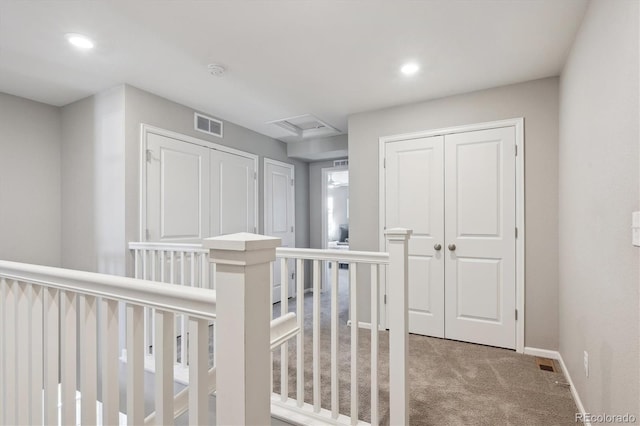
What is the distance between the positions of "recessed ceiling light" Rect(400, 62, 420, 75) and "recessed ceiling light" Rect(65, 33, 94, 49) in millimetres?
2257

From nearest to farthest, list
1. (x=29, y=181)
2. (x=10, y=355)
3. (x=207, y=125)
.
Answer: (x=10, y=355), (x=29, y=181), (x=207, y=125)

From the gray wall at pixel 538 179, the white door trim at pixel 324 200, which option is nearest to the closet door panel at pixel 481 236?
the gray wall at pixel 538 179

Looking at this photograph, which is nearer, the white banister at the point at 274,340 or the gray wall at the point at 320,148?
the white banister at the point at 274,340

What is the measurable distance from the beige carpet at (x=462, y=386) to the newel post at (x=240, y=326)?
149cm

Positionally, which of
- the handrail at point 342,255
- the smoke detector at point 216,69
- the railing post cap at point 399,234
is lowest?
the handrail at point 342,255

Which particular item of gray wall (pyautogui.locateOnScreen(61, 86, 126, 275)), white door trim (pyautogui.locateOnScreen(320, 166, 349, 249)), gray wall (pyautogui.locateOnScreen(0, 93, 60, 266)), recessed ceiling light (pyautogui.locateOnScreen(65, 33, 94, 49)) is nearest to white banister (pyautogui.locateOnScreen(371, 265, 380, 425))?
gray wall (pyautogui.locateOnScreen(61, 86, 126, 275))

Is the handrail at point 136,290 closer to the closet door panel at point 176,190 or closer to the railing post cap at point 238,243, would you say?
the railing post cap at point 238,243

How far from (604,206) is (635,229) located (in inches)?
16.3

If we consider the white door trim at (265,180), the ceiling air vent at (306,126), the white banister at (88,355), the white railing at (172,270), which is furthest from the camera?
the white door trim at (265,180)

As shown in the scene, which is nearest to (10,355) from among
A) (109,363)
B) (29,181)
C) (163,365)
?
(109,363)

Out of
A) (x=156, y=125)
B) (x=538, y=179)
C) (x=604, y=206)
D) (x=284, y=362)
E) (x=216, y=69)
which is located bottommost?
(x=284, y=362)

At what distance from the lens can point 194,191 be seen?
3.39 meters

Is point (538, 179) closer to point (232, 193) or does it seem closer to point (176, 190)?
point (232, 193)

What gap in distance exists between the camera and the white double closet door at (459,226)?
284 centimetres
